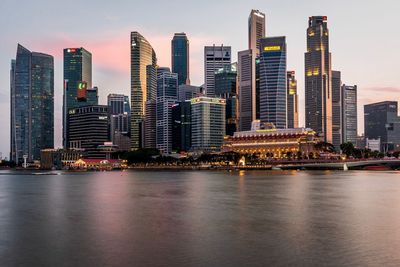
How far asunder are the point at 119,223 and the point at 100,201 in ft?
77.5

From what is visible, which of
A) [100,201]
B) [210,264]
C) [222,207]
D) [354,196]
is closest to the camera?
[210,264]

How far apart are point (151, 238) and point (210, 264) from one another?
970 centimetres

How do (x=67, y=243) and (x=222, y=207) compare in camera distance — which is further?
(x=222, y=207)

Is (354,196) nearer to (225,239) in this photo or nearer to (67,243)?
(225,239)

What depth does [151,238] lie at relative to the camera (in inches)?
1436

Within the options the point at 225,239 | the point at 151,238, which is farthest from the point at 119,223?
the point at 225,239

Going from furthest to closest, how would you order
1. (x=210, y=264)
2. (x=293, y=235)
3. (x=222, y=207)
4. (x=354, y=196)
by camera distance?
(x=354, y=196), (x=222, y=207), (x=293, y=235), (x=210, y=264)

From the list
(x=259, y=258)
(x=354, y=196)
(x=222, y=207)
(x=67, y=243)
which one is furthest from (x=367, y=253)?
(x=354, y=196)

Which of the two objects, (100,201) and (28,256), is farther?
(100,201)

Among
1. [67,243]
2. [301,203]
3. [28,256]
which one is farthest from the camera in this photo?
[301,203]

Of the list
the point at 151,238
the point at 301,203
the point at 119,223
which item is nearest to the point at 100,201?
the point at 119,223

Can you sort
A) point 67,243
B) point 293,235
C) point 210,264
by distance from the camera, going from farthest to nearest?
point 293,235, point 67,243, point 210,264

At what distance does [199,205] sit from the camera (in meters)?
→ 60.8

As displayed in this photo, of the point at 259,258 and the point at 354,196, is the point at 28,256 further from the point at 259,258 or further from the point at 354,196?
the point at 354,196
